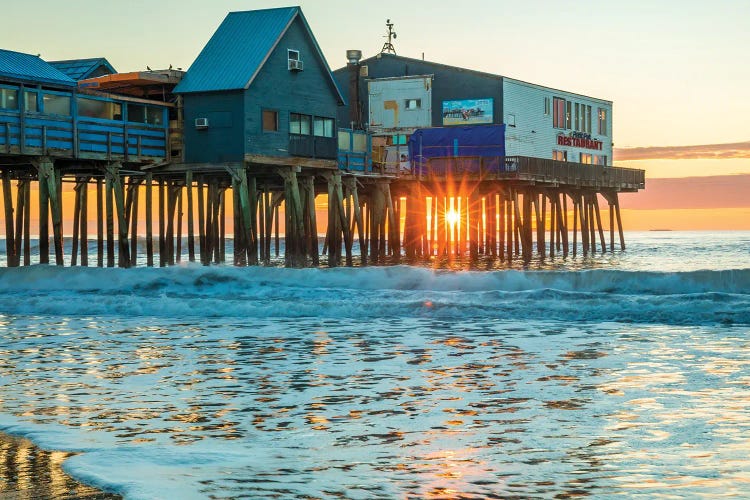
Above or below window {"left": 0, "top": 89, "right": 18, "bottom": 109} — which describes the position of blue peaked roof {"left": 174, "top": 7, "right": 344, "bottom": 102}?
above

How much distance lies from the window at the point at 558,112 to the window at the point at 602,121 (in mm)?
6947

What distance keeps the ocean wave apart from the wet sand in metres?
16.1

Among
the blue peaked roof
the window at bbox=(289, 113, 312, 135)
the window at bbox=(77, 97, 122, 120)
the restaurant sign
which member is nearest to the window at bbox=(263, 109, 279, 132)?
the window at bbox=(289, 113, 312, 135)

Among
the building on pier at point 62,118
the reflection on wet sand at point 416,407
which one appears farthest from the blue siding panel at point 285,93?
the reflection on wet sand at point 416,407

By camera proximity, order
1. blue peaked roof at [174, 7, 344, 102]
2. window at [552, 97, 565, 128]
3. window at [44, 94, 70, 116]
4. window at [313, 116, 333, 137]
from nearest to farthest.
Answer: window at [44, 94, 70, 116]
blue peaked roof at [174, 7, 344, 102]
window at [313, 116, 333, 137]
window at [552, 97, 565, 128]

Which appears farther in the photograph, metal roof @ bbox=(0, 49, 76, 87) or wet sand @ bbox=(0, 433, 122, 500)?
metal roof @ bbox=(0, 49, 76, 87)

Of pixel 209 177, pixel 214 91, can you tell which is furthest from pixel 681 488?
pixel 209 177

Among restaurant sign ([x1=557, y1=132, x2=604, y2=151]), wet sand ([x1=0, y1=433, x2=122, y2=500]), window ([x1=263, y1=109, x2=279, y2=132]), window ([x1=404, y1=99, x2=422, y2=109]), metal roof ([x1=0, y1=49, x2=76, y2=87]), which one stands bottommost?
wet sand ([x1=0, y1=433, x2=122, y2=500])

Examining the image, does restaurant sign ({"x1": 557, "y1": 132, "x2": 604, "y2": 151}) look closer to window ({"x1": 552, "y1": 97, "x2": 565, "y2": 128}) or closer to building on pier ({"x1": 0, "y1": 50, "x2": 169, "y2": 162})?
window ({"x1": 552, "y1": 97, "x2": 565, "y2": 128})

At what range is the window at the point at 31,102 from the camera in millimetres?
35875

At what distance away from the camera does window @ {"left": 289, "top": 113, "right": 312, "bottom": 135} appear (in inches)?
1731

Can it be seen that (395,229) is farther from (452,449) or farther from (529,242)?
(452,449)

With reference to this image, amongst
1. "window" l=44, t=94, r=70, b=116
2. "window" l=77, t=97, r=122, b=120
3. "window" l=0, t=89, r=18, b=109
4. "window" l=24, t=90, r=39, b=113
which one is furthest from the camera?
"window" l=77, t=97, r=122, b=120

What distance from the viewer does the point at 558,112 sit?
61312 millimetres
